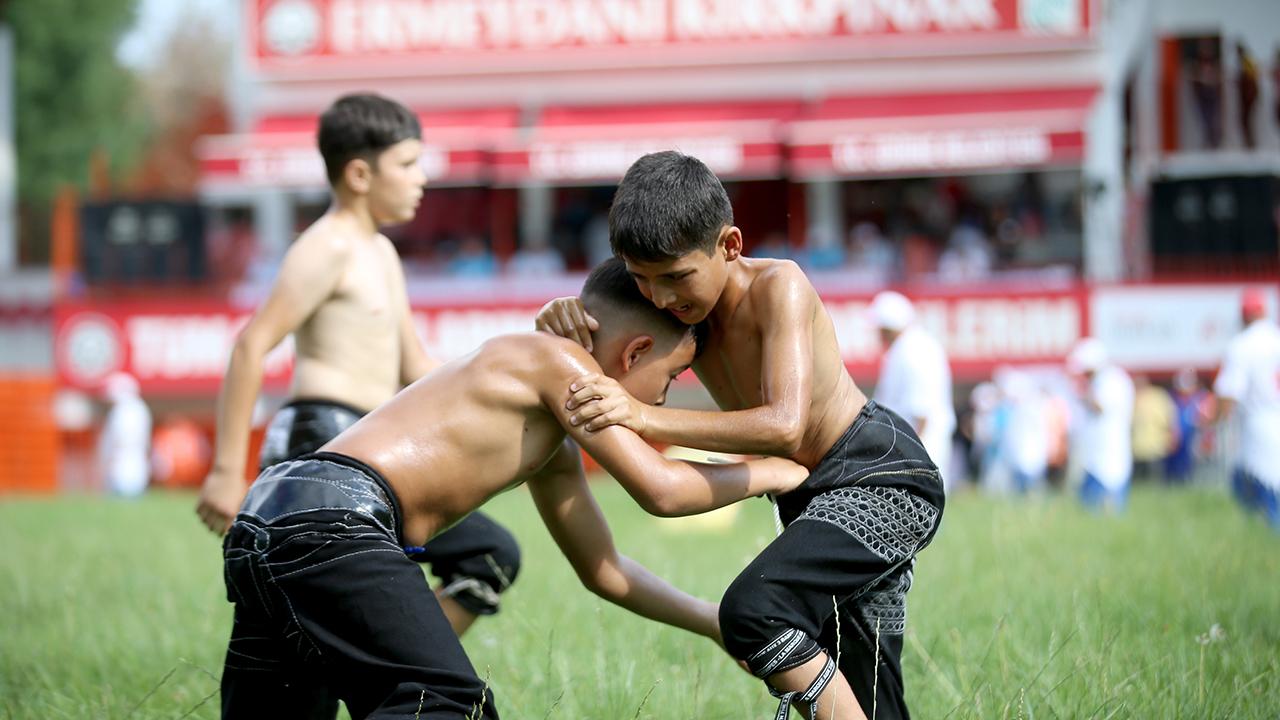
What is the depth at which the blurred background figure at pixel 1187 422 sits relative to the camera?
20297mm

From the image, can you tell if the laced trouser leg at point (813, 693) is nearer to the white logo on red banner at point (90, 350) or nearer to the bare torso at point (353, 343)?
the bare torso at point (353, 343)

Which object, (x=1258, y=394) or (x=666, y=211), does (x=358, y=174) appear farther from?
(x=1258, y=394)

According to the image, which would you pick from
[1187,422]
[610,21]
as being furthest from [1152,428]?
[610,21]

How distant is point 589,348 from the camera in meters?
3.71

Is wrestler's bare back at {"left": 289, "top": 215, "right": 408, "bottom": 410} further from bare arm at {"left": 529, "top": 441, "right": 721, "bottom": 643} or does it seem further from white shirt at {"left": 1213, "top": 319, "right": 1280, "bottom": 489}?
white shirt at {"left": 1213, "top": 319, "right": 1280, "bottom": 489}

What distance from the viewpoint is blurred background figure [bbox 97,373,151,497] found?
68.6 feet

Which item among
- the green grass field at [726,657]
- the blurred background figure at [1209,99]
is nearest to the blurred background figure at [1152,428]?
the blurred background figure at [1209,99]

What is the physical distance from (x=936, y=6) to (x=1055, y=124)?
3498 millimetres

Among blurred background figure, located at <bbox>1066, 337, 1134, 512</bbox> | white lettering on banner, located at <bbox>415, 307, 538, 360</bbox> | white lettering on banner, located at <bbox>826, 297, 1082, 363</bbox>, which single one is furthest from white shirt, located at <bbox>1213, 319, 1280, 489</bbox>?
white lettering on banner, located at <bbox>415, 307, 538, 360</bbox>

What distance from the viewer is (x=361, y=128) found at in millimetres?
5285

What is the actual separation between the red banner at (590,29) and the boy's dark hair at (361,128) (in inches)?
779

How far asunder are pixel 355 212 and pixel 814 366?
7.13 ft

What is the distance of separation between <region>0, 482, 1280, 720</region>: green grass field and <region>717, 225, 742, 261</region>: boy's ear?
3.88 ft

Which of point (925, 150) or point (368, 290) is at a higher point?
point (925, 150)
